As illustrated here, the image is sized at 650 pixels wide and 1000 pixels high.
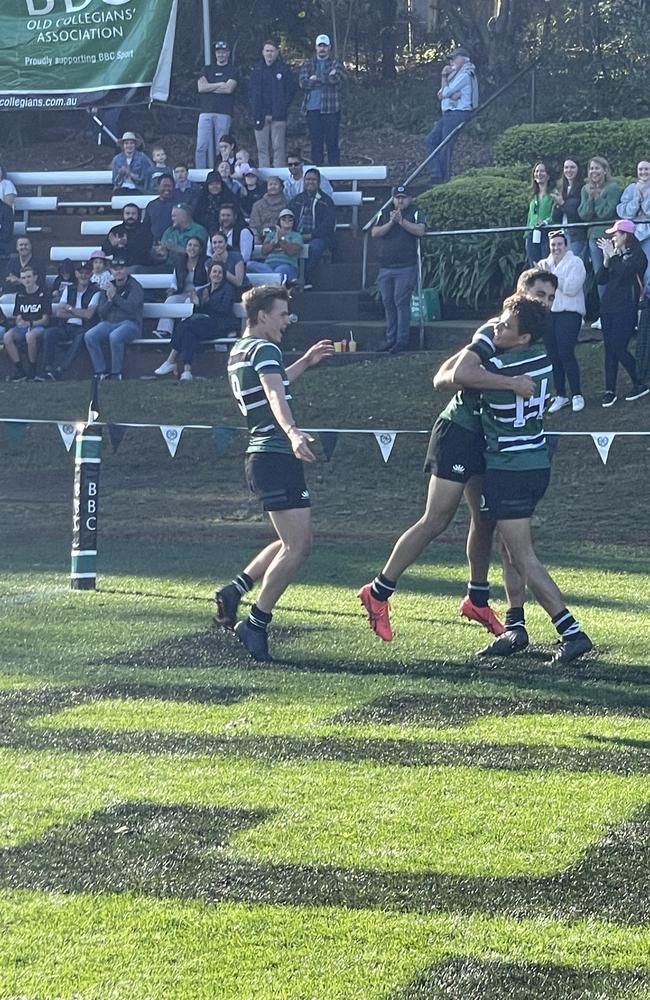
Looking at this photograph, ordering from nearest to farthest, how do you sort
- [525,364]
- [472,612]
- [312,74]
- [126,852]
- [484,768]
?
[126,852], [484,768], [525,364], [472,612], [312,74]

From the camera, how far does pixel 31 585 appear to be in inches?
439

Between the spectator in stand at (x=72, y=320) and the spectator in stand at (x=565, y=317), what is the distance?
5972 millimetres

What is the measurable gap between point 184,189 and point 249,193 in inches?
33.7

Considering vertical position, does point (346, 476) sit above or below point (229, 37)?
below

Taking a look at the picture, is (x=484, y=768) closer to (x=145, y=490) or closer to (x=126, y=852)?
(x=126, y=852)

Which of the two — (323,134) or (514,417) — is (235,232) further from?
(514,417)

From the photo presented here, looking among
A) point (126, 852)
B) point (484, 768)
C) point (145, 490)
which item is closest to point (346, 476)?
point (145, 490)

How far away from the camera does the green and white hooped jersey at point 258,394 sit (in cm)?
832

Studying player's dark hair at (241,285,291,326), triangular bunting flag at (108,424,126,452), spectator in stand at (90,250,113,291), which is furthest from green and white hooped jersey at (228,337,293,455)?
spectator in stand at (90,250,113,291)

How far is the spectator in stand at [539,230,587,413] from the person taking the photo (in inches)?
635

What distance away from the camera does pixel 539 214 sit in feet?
58.3

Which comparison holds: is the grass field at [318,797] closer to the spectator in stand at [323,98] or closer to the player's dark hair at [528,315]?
the player's dark hair at [528,315]

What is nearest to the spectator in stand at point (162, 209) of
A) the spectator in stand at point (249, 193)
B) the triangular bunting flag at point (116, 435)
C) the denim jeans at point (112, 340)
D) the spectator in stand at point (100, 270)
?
the spectator in stand at point (100, 270)

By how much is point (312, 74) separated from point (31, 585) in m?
12.8
